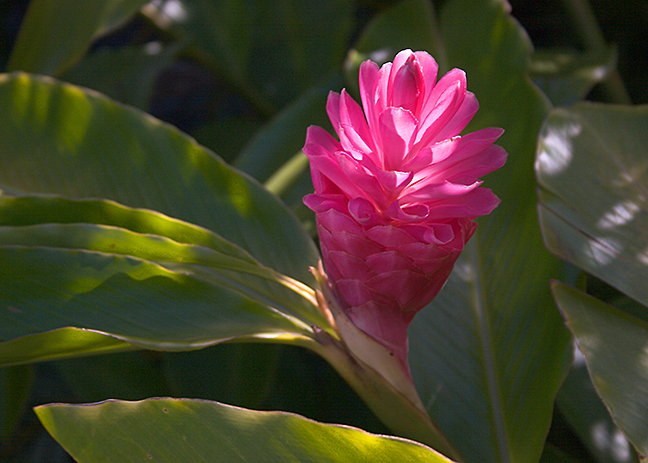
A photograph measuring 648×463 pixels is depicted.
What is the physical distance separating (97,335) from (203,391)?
1.87 feet

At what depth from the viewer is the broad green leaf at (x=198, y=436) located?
410 mm

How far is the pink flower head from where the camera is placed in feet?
1.31

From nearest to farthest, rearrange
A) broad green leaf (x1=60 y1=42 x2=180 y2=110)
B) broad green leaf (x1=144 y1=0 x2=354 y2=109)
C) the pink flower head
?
the pink flower head < broad green leaf (x1=60 y1=42 x2=180 y2=110) < broad green leaf (x1=144 y1=0 x2=354 y2=109)

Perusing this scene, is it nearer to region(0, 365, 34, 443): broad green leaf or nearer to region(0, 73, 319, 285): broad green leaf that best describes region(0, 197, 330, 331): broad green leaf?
region(0, 73, 319, 285): broad green leaf

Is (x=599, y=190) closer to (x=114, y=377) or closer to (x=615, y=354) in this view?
(x=615, y=354)

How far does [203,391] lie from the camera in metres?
0.99

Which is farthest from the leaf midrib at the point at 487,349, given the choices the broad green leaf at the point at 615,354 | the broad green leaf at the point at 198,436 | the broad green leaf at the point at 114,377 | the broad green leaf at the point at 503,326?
the broad green leaf at the point at 114,377

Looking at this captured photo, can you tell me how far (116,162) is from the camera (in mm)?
741

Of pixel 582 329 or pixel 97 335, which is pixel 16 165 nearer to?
pixel 97 335

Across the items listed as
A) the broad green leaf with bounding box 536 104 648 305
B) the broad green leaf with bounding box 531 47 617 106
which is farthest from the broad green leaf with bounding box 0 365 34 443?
the broad green leaf with bounding box 531 47 617 106

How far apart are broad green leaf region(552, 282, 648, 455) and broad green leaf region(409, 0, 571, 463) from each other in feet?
0.16

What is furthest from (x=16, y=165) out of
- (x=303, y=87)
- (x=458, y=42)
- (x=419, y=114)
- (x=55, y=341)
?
(x=303, y=87)

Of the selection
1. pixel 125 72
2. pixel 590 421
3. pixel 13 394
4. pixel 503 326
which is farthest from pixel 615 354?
pixel 125 72

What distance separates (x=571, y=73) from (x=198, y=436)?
0.95 m
